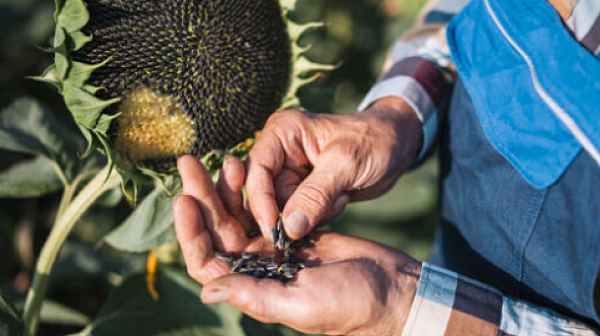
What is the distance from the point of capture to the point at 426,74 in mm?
1489

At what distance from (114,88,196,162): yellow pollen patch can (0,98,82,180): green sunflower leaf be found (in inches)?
15.9

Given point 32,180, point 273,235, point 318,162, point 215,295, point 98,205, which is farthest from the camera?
point 98,205

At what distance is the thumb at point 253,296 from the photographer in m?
0.91

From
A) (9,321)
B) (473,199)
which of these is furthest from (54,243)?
(473,199)

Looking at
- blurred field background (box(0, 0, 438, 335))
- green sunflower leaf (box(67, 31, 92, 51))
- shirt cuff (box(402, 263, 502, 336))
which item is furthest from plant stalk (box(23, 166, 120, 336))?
shirt cuff (box(402, 263, 502, 336))

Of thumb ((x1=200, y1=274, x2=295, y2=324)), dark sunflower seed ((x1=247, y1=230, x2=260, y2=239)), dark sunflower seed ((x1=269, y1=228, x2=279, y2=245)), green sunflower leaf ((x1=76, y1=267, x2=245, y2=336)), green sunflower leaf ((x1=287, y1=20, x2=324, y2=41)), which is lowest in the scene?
green sunflower leaf ((x1=76, y1=267, x2=245, y2=336))

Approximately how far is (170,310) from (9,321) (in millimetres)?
479

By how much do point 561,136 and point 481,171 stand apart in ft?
1.00

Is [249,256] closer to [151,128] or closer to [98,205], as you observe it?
[151,128]

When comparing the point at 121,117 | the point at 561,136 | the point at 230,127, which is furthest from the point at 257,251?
the point at 561,136

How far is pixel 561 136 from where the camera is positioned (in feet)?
3.20

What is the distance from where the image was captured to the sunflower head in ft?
3.17

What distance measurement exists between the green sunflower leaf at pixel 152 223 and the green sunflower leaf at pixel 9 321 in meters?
0.29

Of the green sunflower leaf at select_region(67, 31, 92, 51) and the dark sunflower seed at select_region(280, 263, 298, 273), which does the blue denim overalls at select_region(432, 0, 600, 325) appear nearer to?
the dark sunflower seed at select_region(280, 263, 298, 273)
